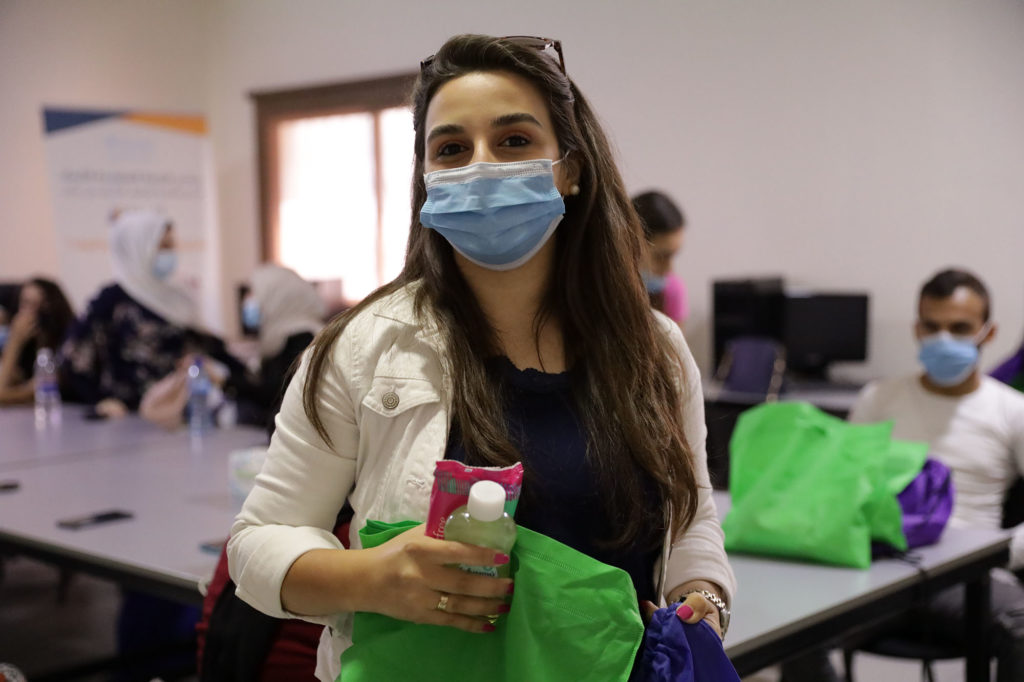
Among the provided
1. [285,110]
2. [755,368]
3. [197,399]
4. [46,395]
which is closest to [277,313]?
[197,399]

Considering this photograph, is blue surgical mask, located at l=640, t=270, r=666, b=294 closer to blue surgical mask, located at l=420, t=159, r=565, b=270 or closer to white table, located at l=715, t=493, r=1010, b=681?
white table, located at l=715, t=493, r=1010, b=681

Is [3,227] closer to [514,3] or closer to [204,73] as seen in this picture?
[204,73]

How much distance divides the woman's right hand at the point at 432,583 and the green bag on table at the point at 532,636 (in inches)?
1.3

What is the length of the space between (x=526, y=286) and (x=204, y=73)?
7.68m

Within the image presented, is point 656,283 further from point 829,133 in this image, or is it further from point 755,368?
point 829,133

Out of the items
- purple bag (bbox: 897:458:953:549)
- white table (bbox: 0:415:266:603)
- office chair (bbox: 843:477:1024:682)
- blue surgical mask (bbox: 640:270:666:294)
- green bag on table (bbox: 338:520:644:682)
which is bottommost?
office chair (bbox: 843:477:1024:682)

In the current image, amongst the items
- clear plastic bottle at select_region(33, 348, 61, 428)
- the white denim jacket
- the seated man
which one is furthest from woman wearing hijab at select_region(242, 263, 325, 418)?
the white denim jacket

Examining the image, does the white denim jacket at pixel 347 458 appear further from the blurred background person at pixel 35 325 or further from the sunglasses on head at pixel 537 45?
the blurred background person at pixel 35 325

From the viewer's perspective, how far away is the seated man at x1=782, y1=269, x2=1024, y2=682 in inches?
113

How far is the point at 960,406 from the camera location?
2.96 m

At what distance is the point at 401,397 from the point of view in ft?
3.86

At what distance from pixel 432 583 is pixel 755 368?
167 inches

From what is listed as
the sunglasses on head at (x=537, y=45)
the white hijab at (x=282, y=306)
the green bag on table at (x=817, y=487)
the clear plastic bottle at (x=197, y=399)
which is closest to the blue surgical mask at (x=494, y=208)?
the sunglasses on head at (x=537, y=45)

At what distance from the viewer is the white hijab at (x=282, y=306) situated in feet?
11.4
